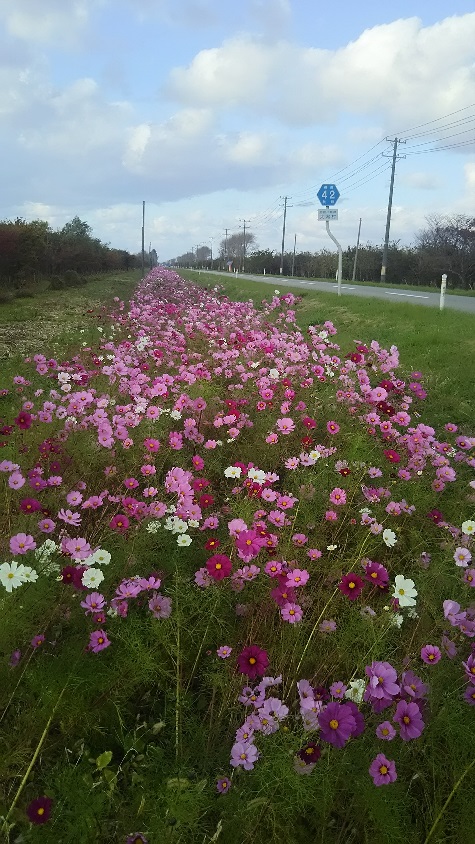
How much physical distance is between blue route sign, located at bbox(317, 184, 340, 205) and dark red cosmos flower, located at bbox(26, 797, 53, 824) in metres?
16.1

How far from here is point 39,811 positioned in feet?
4.04

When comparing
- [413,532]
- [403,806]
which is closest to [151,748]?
[403,806]

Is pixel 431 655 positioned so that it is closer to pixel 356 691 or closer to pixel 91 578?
pixel 356 691

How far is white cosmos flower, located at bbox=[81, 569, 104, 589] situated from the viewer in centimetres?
171

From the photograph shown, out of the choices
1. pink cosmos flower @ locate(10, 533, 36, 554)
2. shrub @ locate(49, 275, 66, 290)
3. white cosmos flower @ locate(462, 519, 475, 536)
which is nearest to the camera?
pink cosmos flower @ locate(10, 533, 36, 554)

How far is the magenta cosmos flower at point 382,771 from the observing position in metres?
1.29

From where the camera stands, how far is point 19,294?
62.2 feet

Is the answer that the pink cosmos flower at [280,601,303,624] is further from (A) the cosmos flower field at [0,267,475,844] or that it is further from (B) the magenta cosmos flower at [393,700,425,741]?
(B) the magenta cosmos flower at [393,700,425,741]

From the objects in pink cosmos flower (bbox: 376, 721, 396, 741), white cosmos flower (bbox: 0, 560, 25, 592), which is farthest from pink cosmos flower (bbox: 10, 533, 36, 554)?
pink cosmos flower (bbox: 376, 721, 396, 741)

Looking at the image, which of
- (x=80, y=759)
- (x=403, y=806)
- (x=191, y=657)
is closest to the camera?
(x=403, y=806)

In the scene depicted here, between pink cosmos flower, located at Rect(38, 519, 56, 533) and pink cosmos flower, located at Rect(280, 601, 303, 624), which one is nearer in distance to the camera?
pink cosmos flower, located at Rect(280, 601, 303, 624)

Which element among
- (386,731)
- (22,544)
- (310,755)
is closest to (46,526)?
(22,544)

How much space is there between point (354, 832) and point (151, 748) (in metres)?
0.59

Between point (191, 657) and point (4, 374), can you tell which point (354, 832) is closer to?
point (191, 657)
